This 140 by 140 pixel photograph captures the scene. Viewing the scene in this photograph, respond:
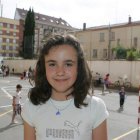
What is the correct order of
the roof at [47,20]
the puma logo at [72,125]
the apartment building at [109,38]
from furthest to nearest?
the roof at [47,20] → the apartment building at [109,38] → the puma logo at [72,125]

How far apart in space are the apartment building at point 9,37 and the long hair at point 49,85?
97.8 meters

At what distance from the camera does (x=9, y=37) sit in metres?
102

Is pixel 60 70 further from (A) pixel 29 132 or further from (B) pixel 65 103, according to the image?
(A) pixel 29 132

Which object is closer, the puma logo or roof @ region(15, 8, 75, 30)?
the puma logo

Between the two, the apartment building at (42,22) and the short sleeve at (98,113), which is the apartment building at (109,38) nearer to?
the apartment building at (42,22)

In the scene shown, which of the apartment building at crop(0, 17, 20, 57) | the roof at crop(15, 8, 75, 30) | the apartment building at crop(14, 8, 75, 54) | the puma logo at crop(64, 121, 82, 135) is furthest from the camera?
the roof at crop(15, 8, 75, 30)

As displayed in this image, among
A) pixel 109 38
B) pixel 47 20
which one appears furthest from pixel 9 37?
pixel 109 38

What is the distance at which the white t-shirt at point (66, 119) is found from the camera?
2.16m

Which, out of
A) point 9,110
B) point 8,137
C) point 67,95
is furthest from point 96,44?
point 67,95

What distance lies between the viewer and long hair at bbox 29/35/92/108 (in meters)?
2.25

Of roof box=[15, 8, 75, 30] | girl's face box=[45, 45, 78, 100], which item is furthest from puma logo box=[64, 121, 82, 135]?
roof box=[15, 8, 75, 30]

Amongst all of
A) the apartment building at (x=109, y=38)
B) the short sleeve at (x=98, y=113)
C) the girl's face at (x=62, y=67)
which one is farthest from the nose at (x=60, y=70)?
the apartment building at (x=109, y=38)

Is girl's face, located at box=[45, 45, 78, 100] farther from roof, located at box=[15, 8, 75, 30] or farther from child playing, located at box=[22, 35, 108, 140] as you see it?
roof, located at box=[15, 8, 75, 30]

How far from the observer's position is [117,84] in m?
31.9
